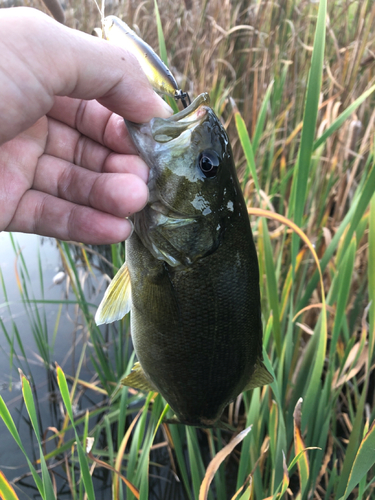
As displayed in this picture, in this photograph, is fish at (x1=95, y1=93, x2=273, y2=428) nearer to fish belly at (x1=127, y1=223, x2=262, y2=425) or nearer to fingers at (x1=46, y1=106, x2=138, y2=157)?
fish belly at (x1=127, y1=223, x2=262, y2=425)

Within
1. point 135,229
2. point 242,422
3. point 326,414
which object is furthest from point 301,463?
point 242,422

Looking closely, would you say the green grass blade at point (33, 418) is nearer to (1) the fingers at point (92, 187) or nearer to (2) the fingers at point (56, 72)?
(1) the fingers at point (92, 187)

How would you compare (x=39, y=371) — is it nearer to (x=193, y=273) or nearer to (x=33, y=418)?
(x=33, y=418)

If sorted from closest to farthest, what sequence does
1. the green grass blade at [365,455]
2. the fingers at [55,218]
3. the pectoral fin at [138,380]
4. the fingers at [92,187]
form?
the green grass blade at [365,455]
the fingers at [92,187]
the fingers at [55,218]
the pectoral fin at [138,380]

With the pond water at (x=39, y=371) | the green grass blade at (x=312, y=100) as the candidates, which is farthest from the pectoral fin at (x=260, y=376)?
the pond water at (x=39, y=371)

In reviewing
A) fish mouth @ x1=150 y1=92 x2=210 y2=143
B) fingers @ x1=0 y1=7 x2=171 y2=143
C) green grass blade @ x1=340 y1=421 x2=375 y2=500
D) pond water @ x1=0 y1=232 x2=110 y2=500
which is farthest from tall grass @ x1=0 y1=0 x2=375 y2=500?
fingers @ x1=0 y1=7 x2=171 y2=143
